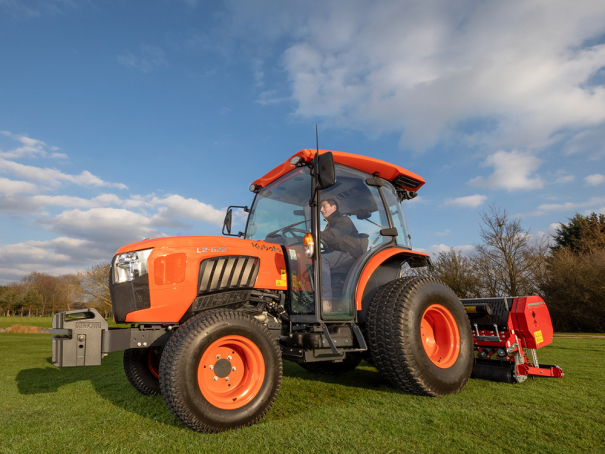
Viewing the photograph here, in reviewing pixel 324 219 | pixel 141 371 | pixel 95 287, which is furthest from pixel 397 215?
pixel 95 287

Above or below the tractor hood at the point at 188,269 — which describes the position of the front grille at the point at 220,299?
below

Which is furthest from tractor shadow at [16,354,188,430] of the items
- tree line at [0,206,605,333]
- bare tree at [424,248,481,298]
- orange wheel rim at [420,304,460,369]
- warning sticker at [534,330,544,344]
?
bare tree at [424,248,481,298]

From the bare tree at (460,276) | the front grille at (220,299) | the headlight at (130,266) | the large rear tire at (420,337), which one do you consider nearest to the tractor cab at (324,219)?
the large rear tire at (420,337)

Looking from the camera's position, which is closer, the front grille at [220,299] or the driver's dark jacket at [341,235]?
the front grille at [220,299]

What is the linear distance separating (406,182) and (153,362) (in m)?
3.46

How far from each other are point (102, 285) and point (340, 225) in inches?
1119

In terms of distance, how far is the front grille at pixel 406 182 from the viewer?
4457 mm

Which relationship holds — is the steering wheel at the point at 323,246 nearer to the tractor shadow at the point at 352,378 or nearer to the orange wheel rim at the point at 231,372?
the orange wheel rim at the point at 231,372

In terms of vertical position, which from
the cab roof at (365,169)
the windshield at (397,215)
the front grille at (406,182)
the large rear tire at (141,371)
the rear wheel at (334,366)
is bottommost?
the rear wheel at (334,366)

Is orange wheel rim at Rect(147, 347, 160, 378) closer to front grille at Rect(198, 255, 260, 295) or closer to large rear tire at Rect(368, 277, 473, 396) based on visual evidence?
front grille at Rect(198, 255, 260, 295)

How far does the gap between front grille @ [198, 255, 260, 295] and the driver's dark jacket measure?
756 mm

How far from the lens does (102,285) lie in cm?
2764

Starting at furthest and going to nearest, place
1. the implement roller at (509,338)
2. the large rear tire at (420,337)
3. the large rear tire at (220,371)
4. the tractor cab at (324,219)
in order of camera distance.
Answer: the implement roller at (509,338), the tractor cab at (324,219), the large rear tire at (420,337), the large rear tire at (220,371)

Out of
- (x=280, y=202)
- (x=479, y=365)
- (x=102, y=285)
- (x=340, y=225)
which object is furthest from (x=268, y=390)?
(x=102, y=285)
